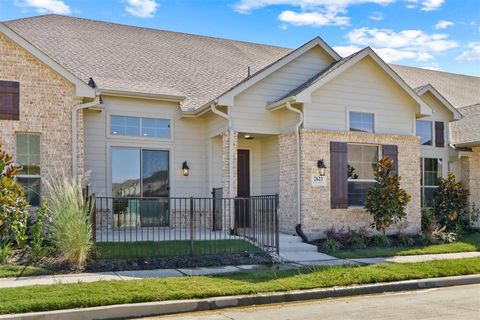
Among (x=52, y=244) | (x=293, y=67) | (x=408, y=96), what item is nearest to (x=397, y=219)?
(x=408, y=96)

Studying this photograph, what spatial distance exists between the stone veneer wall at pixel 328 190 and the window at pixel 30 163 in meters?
6.99

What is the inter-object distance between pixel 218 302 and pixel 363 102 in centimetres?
934

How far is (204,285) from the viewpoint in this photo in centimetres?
838

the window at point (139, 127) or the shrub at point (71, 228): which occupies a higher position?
the window at point (139, 127)

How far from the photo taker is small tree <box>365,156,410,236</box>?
561 inches

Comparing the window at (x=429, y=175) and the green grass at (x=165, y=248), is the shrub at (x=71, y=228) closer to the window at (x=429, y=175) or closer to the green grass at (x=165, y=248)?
the green grass at (x=165, y=248)

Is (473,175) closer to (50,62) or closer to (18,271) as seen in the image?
(50,62)

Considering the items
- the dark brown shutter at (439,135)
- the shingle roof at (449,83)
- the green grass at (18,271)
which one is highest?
→ the shingle roof at (449,83)

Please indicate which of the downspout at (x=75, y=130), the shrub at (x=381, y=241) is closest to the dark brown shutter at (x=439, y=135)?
the shrub at (x=381, y=241)

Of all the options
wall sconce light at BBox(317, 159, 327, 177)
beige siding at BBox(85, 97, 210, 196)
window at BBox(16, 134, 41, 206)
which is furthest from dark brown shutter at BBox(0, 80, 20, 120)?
wall sconce light at BBox(317, 159, 327, 177)

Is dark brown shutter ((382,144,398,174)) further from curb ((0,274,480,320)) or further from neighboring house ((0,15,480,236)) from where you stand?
curb ((0,274,480,320))

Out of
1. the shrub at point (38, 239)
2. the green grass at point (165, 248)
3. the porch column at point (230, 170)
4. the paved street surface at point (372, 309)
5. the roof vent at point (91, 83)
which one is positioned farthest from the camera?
the porch column at point (230, 170)

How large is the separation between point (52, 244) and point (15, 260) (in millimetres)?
745

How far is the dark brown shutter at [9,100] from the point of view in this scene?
41.1ft
